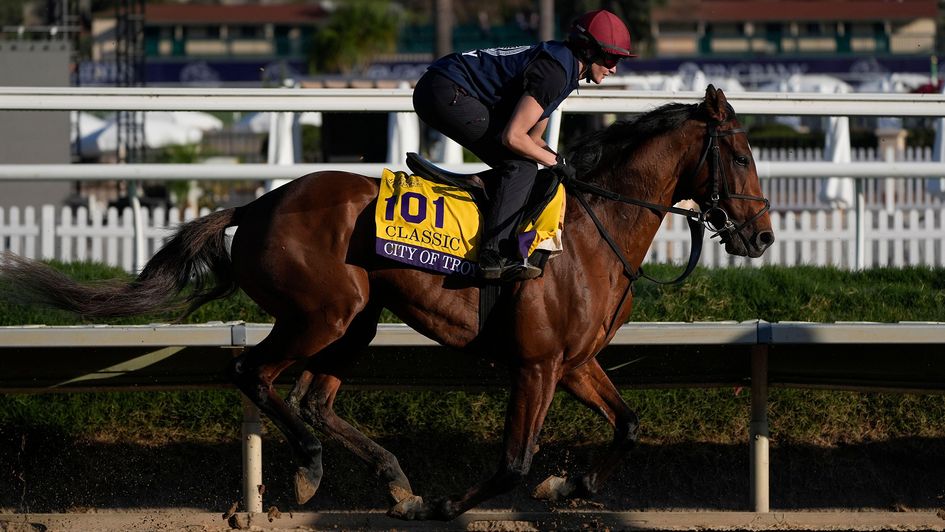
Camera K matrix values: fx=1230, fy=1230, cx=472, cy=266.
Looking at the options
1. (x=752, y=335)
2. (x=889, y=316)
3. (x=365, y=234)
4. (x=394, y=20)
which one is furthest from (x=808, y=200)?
(x=394, y=20)

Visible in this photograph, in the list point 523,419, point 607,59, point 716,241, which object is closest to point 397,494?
point 523,419

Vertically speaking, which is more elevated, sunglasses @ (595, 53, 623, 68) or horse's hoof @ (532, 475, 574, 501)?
sunglasses @ (595, 53, 623, 68)

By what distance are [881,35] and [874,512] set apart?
143 feet

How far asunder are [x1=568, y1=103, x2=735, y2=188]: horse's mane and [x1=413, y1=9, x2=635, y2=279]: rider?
0.62ft

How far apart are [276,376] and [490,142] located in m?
1.37

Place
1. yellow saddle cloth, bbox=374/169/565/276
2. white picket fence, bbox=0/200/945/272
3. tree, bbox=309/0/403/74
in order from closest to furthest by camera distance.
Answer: yellow saddle cloth, bbox=374/169/565/276, white picket fence, bbox=0/200/945/272, tree, bbox=309/0/403/74

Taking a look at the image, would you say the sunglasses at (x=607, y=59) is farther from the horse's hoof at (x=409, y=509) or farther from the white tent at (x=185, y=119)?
the white tent at (x=185, y=119)

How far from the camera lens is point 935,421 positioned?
6805 millimetres

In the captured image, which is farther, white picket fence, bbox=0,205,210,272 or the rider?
white picket fence, bbox=0,205,210,272

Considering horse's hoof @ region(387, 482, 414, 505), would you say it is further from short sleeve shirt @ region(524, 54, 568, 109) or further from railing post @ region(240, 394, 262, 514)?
short sleeve shirt @ region(524, 54, 568, 109)

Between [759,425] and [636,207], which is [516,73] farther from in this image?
[759,425]

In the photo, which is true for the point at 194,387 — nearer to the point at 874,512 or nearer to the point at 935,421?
the point at 874,512

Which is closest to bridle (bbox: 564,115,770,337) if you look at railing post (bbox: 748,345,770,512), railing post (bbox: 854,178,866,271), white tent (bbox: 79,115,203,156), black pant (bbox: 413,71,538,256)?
black pant (bbox: 413,71,538,256)

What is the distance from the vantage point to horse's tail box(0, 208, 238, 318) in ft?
17.7
